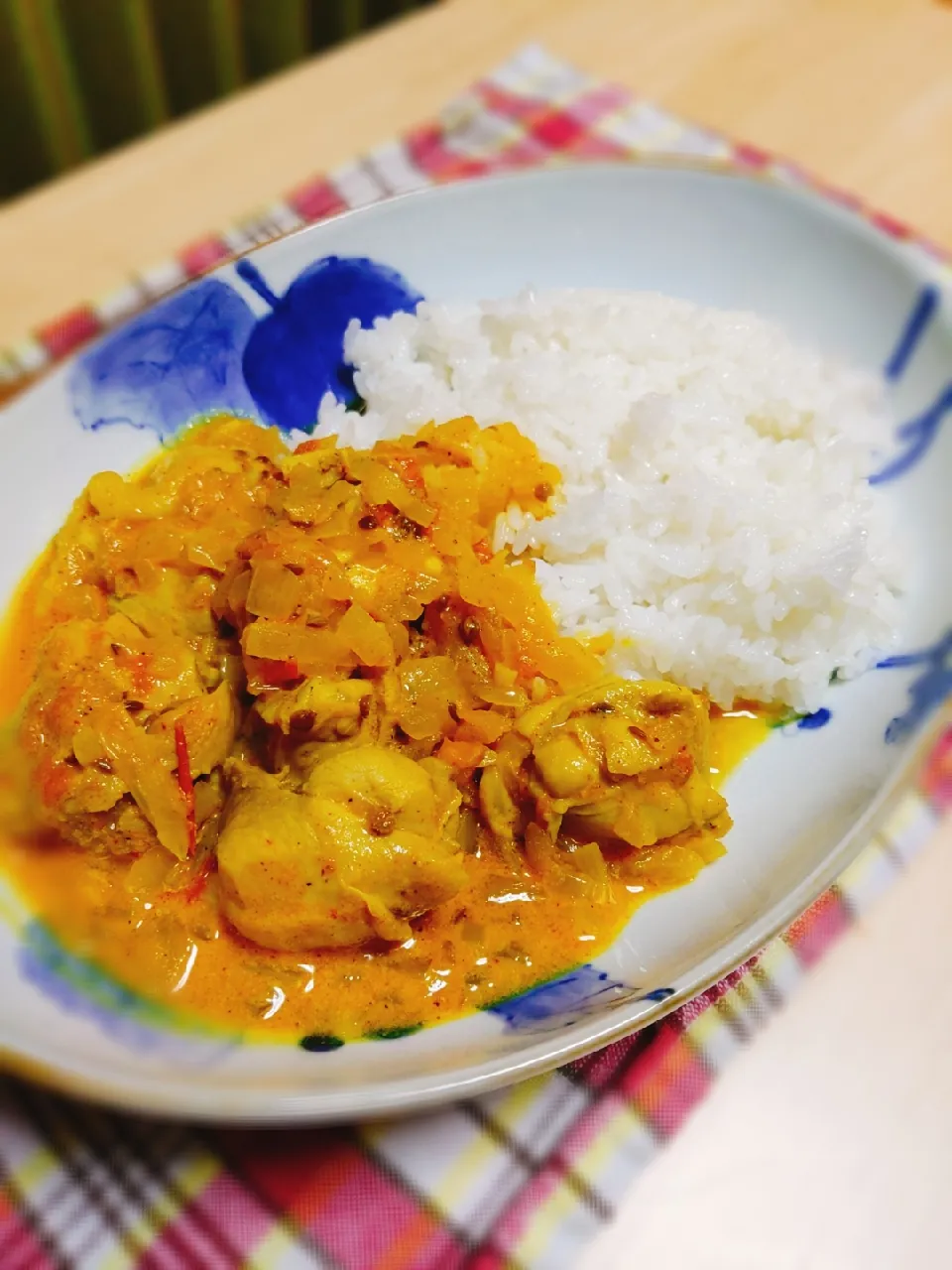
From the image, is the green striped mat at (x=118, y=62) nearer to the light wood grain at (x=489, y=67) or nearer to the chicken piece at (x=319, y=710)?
the light wood grain at (x=489, y=67)

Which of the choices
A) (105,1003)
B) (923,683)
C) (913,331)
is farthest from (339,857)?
(913,331)

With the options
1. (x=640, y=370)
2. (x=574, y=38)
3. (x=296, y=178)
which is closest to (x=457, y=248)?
(x=640, y=370)

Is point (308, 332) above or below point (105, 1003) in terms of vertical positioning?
above

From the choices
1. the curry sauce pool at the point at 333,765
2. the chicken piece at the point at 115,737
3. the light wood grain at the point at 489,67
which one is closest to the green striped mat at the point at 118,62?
the light wood grain at the point at 489,67

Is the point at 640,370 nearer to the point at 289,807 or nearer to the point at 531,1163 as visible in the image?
the point at 289,807

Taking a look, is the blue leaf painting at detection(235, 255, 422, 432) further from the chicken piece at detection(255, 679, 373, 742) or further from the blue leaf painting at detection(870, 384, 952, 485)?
the blue leaf painting at detection(870, 384, 952, 485)

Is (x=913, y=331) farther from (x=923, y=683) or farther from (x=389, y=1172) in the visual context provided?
(x=389, y=1172)
